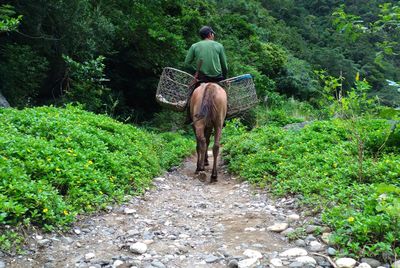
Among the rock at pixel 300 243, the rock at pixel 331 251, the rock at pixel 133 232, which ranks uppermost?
the rock at pixel 331 251

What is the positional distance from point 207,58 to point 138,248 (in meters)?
5.47

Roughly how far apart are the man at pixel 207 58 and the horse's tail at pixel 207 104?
31.6 inches

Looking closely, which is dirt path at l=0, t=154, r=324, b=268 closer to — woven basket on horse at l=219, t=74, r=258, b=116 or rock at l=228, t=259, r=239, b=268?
rock at l=228, t=259, r=239, b=268

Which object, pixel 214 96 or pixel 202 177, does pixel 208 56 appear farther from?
pixel 202 177

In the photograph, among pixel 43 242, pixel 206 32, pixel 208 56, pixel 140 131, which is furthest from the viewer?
pixel 140 131

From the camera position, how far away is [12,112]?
7152 millimetres

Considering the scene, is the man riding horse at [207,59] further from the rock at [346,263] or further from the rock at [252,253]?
the rock at [346,263]

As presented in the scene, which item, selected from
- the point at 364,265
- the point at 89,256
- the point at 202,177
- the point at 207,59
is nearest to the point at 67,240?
the point at 89,256

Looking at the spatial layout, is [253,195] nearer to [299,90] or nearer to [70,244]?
[70,244]

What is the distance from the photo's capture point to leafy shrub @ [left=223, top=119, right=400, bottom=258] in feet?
11.9

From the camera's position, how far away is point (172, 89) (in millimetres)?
9602

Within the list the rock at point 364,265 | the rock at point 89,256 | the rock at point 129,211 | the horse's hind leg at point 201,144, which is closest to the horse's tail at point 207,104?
the horse's hind leg at point 201,144

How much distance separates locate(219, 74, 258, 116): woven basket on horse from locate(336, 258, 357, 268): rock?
5813mm

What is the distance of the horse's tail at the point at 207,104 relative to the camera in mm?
7816
